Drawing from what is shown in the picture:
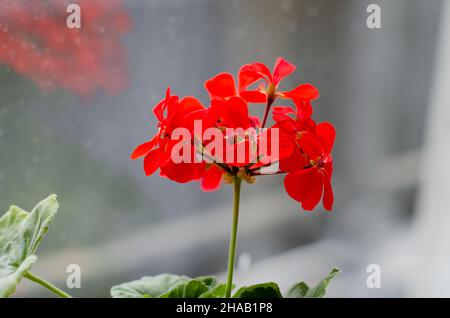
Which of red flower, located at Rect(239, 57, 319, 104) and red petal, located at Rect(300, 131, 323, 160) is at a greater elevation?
red flower, located at Rect(239, 57, 319, 104)

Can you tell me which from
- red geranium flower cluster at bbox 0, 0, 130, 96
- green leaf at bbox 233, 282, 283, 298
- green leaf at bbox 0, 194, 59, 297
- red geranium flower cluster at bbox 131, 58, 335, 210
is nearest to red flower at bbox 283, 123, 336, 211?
red geranium flower cluster at bbox 131, 58, 335, 210

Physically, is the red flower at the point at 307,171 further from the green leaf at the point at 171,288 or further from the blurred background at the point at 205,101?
the blurred background at the point at 205,101

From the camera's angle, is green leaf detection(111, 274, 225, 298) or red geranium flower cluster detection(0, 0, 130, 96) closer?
green leaf detection(111, 274, 225, 298)

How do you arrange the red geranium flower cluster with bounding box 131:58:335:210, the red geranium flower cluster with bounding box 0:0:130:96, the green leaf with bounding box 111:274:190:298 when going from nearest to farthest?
the red geranium flower cluster with bounding box 131:58:335:210, the green leaf with bounding box 111:274:190:298, the red geranium flower cluster with bounding box 0:0:130:96

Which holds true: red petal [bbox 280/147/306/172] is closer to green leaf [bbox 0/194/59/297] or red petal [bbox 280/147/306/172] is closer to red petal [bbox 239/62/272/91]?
red petal [bbox 239/62/272/91]

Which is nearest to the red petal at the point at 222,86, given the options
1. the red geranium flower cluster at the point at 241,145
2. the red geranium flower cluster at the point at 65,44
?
the red geranium flower cluster at the point at 241,145

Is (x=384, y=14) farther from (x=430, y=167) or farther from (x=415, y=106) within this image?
(x=430, y=167)

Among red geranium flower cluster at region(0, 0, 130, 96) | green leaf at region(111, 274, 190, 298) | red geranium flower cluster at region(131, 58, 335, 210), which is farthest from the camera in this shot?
red geranium flower cluster at region(0, 0, 130, 96)

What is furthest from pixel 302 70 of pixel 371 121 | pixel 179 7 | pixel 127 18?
pixel 127 18
